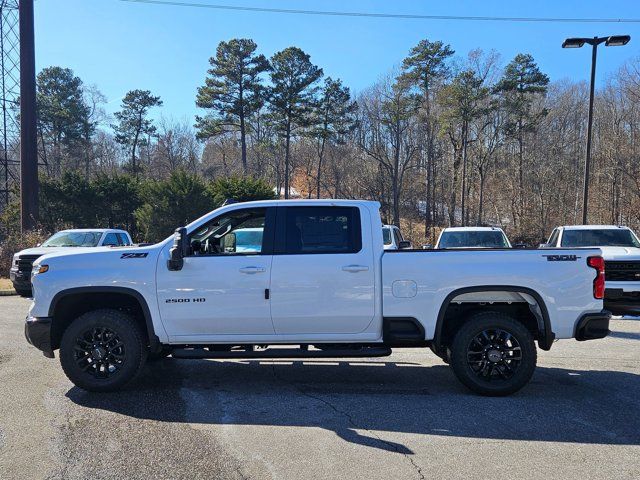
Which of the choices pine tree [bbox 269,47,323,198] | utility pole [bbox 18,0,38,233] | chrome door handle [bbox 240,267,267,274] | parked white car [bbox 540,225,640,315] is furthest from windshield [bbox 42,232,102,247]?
pine tree [bbox 269,47,323,198]

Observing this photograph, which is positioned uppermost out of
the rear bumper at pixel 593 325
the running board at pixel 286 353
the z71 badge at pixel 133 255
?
the z71 badge at pixel 133 255

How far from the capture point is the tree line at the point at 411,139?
4488cm

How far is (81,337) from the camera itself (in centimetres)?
575

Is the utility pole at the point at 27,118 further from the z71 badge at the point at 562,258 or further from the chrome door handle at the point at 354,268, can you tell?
the z71 badge at the point at 562,258

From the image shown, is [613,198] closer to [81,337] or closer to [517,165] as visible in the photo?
[517,165]

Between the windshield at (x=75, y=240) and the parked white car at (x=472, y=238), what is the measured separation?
10014mm

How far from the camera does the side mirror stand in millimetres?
5516

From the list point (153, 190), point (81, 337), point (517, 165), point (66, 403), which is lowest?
point (66, 403)

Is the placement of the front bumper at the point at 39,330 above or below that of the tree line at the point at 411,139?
below

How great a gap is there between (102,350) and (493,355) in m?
4.23

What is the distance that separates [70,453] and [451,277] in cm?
386

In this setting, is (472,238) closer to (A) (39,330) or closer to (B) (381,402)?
(B) (381,402)

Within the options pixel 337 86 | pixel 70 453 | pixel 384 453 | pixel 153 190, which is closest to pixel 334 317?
pixel 384 453

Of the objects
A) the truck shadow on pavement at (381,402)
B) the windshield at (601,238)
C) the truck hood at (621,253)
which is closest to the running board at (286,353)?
the truck shadow on pavement at (381,402)
